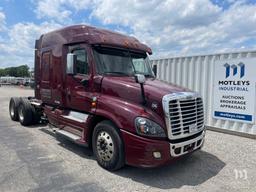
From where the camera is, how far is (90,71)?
545 cm

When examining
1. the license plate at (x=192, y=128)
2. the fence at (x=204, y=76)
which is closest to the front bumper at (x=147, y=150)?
the license plate at (x=192, y=128)

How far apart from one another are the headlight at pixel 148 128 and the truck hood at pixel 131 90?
0.38 meters

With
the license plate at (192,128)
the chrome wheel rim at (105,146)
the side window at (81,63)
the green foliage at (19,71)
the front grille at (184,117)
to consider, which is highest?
the green foliage at (19,71)

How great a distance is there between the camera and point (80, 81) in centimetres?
570

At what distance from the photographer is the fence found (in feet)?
26.9

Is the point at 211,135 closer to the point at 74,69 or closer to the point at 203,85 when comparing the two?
the point at 203,85

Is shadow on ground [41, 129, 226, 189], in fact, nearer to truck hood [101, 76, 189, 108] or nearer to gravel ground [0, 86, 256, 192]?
gravel ground [0, 86, 256, 192]

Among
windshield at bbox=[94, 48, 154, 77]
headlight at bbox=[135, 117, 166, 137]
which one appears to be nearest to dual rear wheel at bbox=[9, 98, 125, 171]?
headlight at bbox=[135, 117, 166, 137]

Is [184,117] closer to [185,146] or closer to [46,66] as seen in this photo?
[185,146]

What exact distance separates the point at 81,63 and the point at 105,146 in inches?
77.3

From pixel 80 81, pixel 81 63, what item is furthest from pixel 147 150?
pixel 81 63

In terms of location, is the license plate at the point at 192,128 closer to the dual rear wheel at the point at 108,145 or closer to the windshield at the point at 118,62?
the dual rear wheel at the point at 108,145

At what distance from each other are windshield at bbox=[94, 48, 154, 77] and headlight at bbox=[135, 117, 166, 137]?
148 centimetres

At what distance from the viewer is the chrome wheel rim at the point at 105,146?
4844 mm
